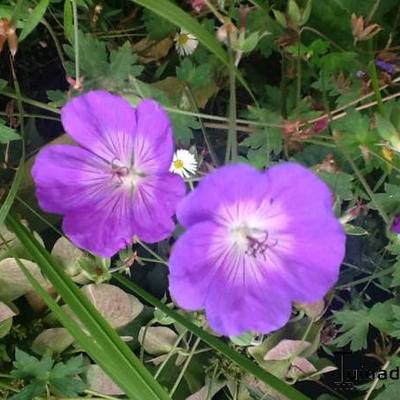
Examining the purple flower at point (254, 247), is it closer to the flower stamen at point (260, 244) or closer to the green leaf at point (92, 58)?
the flower stamen at point (260, 244)

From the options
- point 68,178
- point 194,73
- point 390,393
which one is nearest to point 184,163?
point 194,73

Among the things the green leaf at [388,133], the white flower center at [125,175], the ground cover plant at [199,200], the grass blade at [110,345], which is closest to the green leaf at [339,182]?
the ground cover plant at [199,200]

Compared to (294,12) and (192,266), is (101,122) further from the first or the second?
(294,12)

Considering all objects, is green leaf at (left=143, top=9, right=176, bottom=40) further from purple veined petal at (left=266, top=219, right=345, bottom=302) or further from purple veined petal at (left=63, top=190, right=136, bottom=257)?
purple veined petal at (left=266, top=219, right=345, bottom=302)

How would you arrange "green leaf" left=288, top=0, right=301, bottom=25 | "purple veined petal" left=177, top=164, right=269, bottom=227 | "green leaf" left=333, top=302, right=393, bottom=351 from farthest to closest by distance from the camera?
1. "green leaf" left=333, top=302, right=393, bottom=351
2. "green leaf" left=288, top=0, right=301, bottom=25
3. "purple veined petal" left=177, top=164, right=269, bottom=227

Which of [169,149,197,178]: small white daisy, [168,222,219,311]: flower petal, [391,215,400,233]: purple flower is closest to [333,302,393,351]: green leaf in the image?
[391,215,400,233]: purple flower

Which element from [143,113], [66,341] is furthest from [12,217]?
[66,341]
